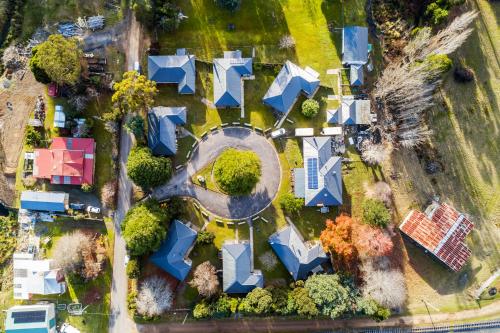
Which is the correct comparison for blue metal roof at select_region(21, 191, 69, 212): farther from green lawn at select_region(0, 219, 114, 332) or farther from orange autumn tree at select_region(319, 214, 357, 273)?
orange autumn tree at select_region(319, 214, 357, 273)

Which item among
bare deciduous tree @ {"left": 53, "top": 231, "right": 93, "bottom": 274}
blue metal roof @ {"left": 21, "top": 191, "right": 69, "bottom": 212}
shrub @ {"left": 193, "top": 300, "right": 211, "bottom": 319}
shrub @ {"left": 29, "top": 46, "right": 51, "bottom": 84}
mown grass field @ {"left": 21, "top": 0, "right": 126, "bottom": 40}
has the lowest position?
shrub @ {"left": 193, "top": 300, "right": 211, "bottom": 319}

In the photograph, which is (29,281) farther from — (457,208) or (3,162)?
(457,208)

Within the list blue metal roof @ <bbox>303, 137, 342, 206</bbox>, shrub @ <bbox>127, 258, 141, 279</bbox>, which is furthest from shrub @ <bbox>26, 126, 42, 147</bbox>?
blue metal roof @ <bbox>303, 137, 342, 206</bbox>

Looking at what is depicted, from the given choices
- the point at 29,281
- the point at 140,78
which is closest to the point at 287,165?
the point at 140,78

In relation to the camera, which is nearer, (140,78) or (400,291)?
(140,78)

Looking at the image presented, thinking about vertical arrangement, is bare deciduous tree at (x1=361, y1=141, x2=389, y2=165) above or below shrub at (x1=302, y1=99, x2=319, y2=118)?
below

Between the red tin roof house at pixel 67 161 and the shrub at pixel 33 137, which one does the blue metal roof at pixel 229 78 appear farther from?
the shrub at pixel 33 137
